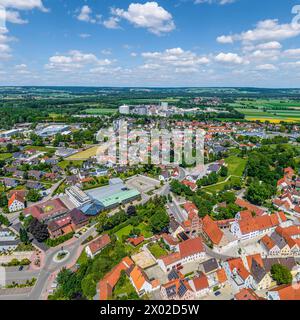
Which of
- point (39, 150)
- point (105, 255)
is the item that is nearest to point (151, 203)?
point (105, 255)

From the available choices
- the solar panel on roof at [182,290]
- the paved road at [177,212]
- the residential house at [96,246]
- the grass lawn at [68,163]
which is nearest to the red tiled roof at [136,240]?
the residential house at [96,246]

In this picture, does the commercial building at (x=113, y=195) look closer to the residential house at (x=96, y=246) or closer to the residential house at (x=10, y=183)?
the residential house at (x=96, y=246)

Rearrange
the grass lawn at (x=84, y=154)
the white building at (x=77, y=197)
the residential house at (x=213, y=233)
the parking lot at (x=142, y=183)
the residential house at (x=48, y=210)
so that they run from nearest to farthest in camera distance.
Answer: the residential house at (x=213, y=233)
the residential house at (x=48, y=210)
the white building at (x=77, y=197)
the parking lot at (x=142, y=183)
the grass lawn at (x=84, y=154)

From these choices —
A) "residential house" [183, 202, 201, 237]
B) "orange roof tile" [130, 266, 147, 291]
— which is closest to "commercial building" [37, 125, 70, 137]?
"residential house" [183, 202, 201, 237]

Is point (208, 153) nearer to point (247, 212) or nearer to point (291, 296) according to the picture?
point (247, 212)

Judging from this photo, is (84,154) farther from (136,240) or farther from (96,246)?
(96,246)

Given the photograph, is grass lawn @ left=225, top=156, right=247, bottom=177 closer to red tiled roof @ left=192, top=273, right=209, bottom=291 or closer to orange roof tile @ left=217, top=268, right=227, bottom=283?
orange roof tile @ left=217, top=268, right=227, bottom=283

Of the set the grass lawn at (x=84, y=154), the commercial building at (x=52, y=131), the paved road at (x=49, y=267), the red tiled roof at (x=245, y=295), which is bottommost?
the paved road at (x=49, y=267)
